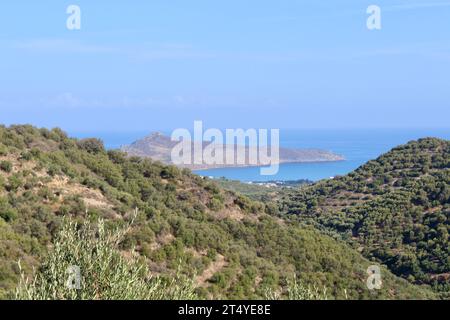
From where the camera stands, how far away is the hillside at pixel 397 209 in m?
32.2

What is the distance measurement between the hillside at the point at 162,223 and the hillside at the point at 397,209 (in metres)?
4.07

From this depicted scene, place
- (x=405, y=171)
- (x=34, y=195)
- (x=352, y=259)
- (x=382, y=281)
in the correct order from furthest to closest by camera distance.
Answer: (x=405, y=171) < (x=352, y=259) < (x=382, y=281) < (x=34, y=195)

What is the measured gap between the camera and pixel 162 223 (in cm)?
2150

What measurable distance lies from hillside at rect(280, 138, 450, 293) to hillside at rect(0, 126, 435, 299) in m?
4.07

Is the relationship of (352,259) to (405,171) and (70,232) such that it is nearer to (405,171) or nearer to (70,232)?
(70,232)

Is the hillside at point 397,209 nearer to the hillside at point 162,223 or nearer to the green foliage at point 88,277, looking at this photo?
the hillside at point 162,223

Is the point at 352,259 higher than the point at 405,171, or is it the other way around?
the point at 405,171

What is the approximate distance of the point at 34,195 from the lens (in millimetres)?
20328

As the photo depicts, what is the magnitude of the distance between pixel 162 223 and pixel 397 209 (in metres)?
23.5

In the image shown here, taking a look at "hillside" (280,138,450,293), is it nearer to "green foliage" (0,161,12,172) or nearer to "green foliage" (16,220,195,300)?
"green foliage" (0,161,12,172)
